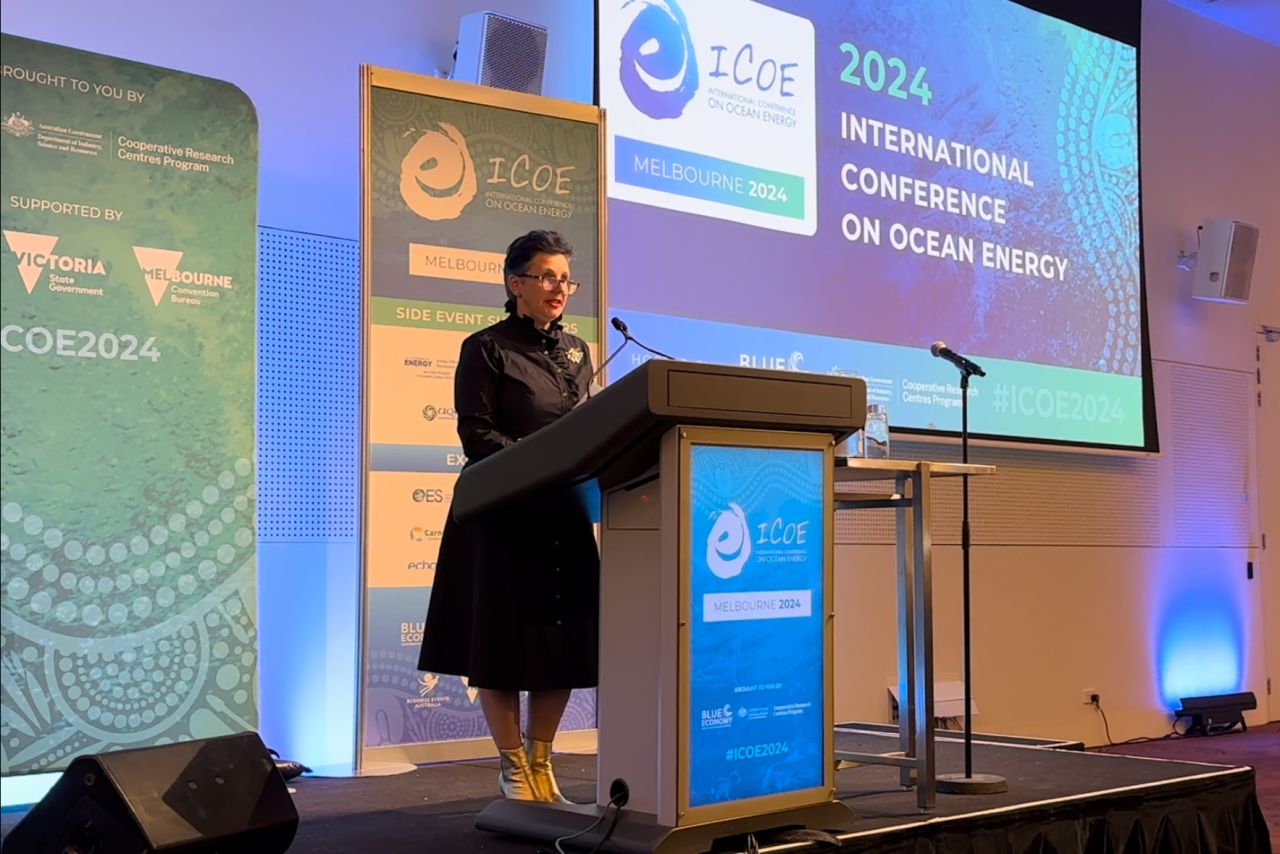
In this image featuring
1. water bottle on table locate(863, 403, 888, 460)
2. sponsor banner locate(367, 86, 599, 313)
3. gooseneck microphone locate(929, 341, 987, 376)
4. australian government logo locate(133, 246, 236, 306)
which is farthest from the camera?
sponsor banner locate(367, 86, 599, 313)

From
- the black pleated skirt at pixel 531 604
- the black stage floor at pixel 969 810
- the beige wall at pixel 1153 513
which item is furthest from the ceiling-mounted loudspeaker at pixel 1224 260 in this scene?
the black pleated skirt at pixel 531 604

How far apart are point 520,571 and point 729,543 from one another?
61 cm

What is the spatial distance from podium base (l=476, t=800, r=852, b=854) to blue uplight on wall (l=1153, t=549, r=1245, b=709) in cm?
496

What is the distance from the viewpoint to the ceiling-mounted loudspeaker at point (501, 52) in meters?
4.26

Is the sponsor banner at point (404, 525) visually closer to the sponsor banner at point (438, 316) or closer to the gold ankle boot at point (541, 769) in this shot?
the sponsor banner at point (438, 316)

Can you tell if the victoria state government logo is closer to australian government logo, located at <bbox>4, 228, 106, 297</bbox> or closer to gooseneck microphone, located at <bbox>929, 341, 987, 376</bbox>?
australian government logo, located at <bbox>4, 228, 106, 297</bbox>

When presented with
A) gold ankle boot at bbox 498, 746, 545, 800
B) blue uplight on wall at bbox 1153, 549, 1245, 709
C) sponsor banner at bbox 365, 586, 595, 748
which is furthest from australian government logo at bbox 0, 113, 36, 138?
blue uplight on wall at bbox 1153, 549, 1245, 709

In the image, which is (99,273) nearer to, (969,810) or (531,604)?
(531,604)

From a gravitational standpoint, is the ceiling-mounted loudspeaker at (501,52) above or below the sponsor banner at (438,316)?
above

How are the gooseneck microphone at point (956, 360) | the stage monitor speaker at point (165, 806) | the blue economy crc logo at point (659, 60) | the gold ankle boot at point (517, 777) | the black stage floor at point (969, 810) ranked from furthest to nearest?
the blue economy crc logo at point (659, 60) → the gooseneck microphone at point (956, 360) → the gold ankle boot at point (517, 777) → the black stage floor at point (969, 810) → the stage monitor speaker at point (165, 806)

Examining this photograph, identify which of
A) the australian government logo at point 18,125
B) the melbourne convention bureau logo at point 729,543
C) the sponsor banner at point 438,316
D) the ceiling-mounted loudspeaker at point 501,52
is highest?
the ceiling-mounted loudspeaker at point 501,52

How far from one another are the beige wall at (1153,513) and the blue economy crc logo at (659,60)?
1754 mm

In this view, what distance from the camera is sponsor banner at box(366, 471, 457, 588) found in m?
3.91

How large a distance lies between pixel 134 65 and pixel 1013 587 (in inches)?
170
